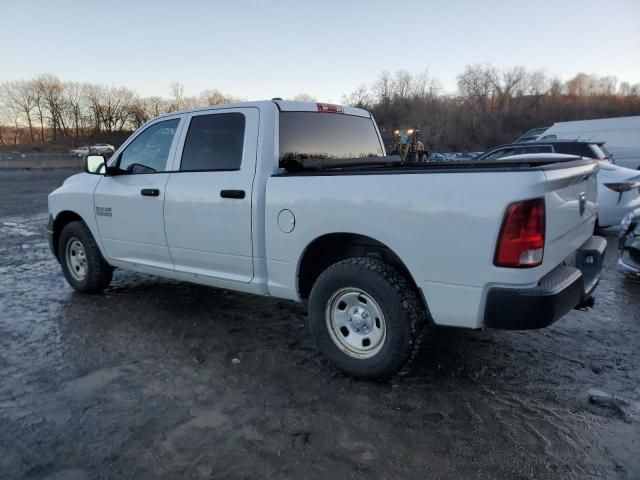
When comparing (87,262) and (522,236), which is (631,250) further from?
(87,262)

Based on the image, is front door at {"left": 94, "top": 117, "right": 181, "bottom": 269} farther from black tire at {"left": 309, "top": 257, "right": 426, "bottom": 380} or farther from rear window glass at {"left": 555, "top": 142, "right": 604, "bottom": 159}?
rear window glass at {"left": 555, "top": 142, "right": 604, "bottom": 159}

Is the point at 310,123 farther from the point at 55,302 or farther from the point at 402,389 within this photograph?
the point at 55,302

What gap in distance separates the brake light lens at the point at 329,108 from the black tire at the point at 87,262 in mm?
2996

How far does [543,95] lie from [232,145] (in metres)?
97.7

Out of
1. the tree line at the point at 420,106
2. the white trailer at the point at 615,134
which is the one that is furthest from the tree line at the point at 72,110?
Answer: the white trailer at the point at 615,134

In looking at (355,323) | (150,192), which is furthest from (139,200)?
(355,323)

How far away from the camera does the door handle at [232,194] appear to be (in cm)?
372

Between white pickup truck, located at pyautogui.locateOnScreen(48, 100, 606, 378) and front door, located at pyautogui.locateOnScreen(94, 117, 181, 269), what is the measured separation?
0.02 m

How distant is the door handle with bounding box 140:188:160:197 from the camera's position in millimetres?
4383

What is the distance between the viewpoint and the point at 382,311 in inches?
122

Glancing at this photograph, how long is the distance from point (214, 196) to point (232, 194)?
24cm

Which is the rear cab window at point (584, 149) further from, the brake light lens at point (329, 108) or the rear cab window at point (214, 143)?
the rear cab window at point (214, 143)

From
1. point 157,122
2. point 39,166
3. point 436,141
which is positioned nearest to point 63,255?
point 157,122

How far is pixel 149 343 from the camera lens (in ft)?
13.3
